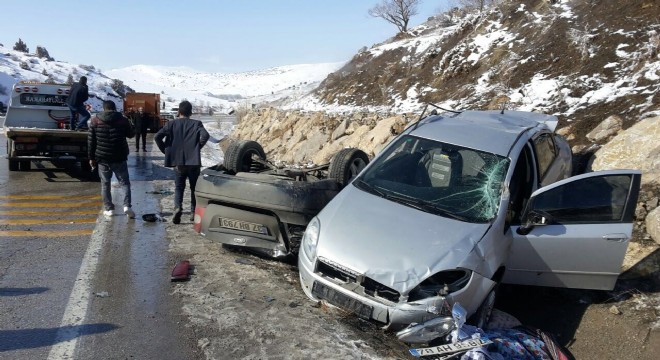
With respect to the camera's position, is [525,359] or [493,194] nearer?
[525,359]

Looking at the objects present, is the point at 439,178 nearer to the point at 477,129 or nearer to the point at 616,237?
the point at 477,129

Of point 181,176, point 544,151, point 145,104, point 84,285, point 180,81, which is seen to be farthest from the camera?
point 180,81

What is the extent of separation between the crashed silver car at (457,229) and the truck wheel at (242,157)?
226 cm

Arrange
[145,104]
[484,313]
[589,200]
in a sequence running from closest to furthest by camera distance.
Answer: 1. [484,313]
2. [589,200]
3. [145,104]

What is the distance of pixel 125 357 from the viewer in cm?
401

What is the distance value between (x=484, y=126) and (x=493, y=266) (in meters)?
2.14

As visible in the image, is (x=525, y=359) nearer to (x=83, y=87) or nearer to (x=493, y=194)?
(x=493, y=194)

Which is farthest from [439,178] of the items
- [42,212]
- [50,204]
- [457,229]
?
[50,204]

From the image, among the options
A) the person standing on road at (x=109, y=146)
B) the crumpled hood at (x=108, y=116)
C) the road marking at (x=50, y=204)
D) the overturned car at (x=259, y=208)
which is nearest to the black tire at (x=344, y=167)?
the overturned car at (x=259, y=208)

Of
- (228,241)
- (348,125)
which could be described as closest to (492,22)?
(348,125)

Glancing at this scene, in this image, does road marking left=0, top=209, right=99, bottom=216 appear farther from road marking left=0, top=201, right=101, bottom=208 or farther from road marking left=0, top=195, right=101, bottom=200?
road marking left=0, top=195, right=101, bottom=200

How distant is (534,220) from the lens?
4961 millimetres

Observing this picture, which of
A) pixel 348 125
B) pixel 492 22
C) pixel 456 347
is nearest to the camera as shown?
pixel 456 347

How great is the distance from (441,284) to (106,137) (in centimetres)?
587
